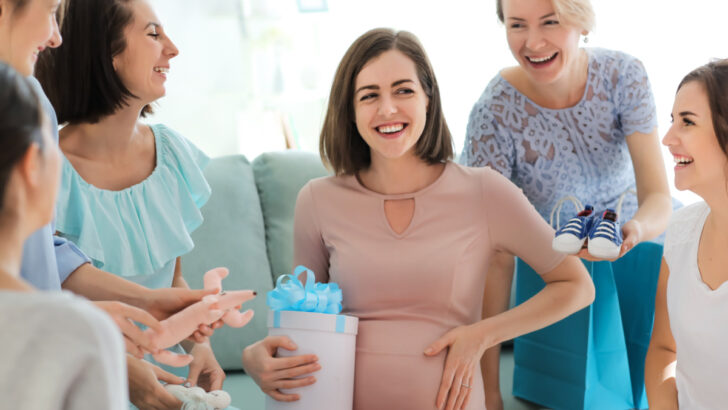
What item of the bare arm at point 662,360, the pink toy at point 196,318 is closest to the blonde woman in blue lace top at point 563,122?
the bare arm at point 662,360

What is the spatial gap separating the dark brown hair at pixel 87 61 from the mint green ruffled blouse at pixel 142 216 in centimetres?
14

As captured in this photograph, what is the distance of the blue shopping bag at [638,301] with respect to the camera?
1.93m

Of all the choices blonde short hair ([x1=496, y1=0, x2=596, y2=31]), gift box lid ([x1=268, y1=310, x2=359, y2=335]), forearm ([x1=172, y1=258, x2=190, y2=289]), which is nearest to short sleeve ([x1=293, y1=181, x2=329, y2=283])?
gift box lid ([x1=268, y1=310, x2=359, y2=335])

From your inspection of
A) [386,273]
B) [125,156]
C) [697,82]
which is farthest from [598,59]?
[125,156]

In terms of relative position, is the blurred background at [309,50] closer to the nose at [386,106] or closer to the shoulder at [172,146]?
the shoulder at [172,146]

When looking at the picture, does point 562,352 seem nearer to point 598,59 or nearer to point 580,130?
point 580,130

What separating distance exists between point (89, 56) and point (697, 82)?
4.16 feet

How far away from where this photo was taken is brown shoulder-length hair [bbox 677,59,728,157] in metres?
1.46

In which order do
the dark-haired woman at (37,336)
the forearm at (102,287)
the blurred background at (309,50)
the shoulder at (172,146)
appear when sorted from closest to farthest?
the dark-haired woman at (37,336) → the forearm at (102,287) → the shoulder at (172,146) → the blurred background at (309,50)

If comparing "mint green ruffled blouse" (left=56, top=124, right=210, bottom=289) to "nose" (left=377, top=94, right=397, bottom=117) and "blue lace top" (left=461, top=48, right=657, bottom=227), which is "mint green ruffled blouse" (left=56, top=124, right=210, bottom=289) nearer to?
"nose" (left=377, top=94, right=397, bottom=117)

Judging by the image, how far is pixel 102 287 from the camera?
138 centimetres

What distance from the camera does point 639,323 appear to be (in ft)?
6.51

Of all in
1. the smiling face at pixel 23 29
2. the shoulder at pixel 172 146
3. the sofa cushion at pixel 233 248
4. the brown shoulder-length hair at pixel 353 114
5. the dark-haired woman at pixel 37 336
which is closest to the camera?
the dark-haired woman at pixel 37 336

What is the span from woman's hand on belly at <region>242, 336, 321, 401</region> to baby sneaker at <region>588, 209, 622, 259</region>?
0.61 metres
